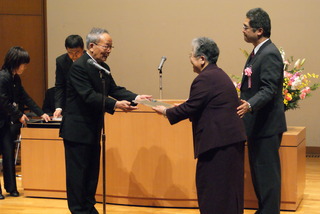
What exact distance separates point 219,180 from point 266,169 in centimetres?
68

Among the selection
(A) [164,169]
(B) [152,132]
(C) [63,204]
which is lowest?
(C) [63,204]

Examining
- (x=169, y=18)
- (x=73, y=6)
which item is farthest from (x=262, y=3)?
(x=73, y=6)

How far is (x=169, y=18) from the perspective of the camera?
Answer: 25.5 ft

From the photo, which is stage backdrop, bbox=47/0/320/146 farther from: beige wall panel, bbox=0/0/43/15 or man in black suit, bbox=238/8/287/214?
Answer: man in black suit, bbox=238/8/287/214

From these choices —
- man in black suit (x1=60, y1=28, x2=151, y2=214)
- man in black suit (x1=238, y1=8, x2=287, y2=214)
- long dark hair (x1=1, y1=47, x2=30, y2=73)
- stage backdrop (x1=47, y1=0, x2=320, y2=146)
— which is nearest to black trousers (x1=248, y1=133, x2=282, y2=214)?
man in black suit (x1=238, y1=8, x2=287, y2=214)

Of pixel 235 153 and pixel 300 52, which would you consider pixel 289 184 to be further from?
pixel 300 52

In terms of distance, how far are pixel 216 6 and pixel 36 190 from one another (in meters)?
3.78

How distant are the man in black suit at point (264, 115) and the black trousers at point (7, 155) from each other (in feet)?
8.26

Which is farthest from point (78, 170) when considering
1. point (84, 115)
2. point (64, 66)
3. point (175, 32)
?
point (175, 32)

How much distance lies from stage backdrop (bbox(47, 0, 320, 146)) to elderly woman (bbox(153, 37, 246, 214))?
4.24 m

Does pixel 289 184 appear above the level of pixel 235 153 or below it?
below

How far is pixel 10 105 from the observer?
5176mm

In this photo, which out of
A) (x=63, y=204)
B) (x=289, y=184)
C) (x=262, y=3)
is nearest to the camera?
(x=289, y=184)

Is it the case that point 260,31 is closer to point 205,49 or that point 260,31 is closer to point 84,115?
point 205,49
